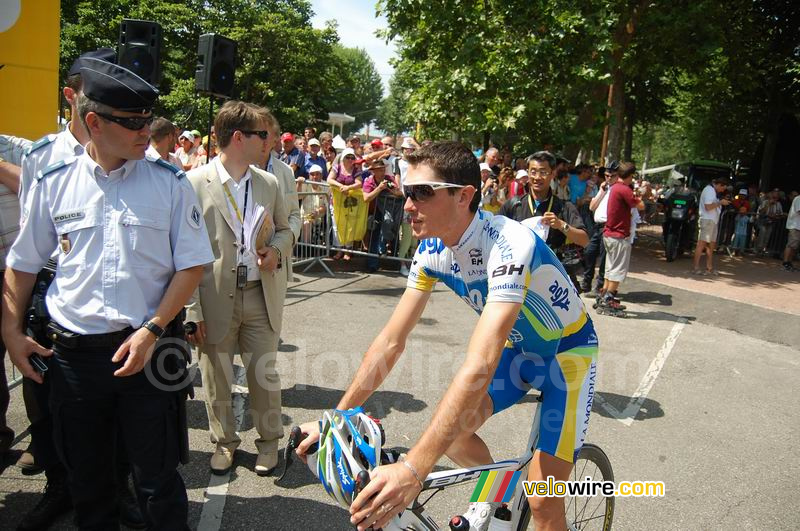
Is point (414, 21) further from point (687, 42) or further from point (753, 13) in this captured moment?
point (753, 13)

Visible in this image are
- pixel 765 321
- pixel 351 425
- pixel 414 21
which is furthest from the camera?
pixel 414 21

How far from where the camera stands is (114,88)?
2402mm

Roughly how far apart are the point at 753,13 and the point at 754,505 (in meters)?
16.7

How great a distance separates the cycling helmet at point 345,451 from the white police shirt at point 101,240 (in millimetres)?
1112

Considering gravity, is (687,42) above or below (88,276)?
above

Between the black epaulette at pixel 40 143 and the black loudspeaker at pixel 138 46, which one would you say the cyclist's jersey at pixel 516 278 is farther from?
the black loudspeaker at pixel 138 46

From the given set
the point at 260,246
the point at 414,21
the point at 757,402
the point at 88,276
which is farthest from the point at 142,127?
the point at 414,21

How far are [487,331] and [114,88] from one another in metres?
1.78

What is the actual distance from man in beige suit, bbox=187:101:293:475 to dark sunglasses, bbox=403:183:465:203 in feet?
5.42

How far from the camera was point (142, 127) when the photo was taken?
99.2 inches

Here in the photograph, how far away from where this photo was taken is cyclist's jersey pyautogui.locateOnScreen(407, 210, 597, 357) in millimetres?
2324

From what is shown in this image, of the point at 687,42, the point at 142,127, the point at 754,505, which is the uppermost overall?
the point at 687,42

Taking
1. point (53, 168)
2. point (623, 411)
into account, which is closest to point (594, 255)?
point (623, 411)

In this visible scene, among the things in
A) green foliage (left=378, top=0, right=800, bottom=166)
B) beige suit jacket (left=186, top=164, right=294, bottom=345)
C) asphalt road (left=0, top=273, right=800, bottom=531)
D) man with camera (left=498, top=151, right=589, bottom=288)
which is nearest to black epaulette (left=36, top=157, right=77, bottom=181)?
beige suit jacket (left=186, top=164, right=294, bottom=345)
